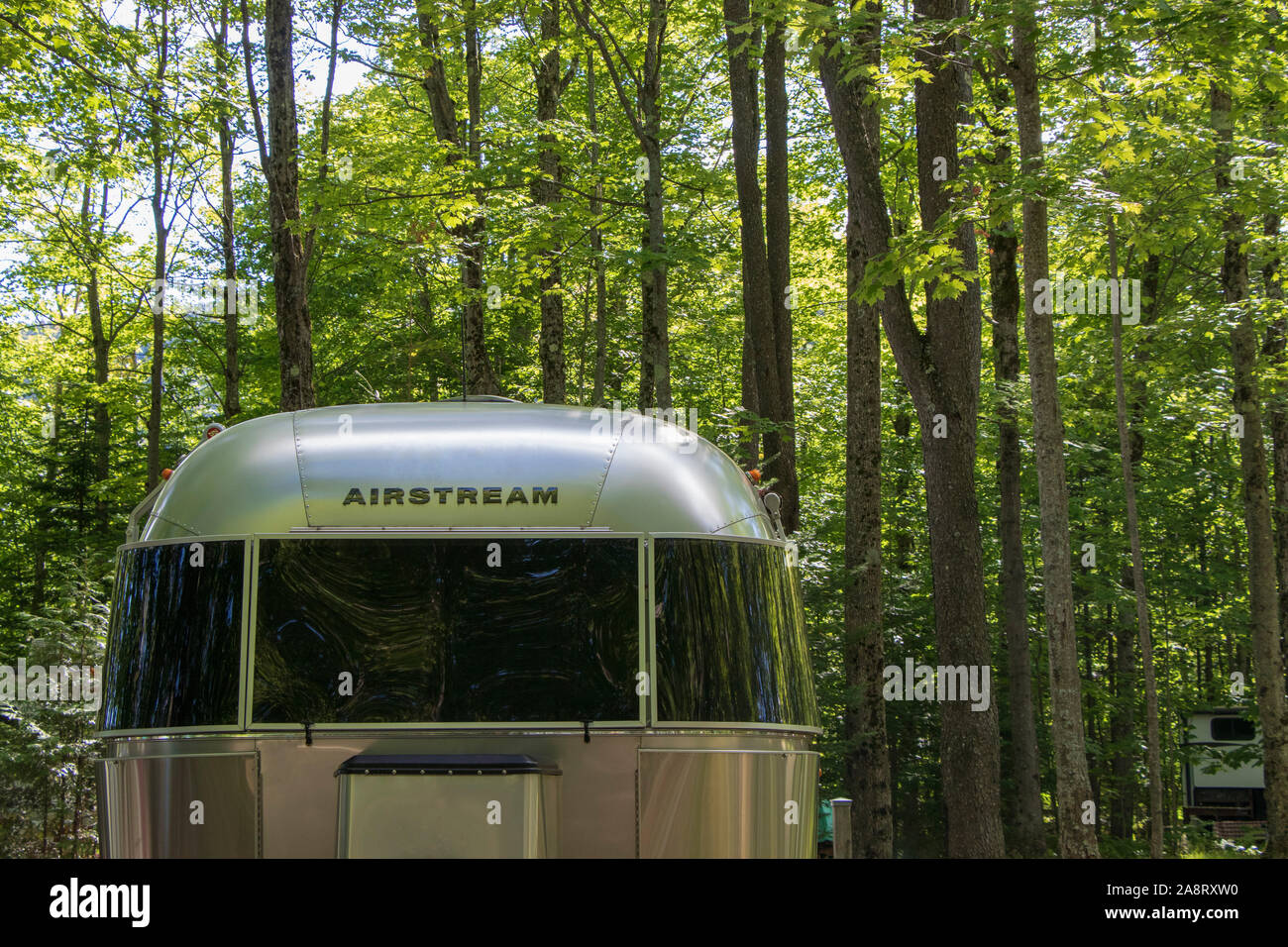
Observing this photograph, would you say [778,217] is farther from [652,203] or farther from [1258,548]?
[1258,548]

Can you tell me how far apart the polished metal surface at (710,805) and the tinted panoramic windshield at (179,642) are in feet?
5.92

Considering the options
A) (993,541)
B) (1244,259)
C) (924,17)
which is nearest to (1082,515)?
(993,541)

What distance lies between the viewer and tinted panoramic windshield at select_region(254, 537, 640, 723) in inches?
216

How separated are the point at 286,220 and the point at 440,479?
36.0 ft

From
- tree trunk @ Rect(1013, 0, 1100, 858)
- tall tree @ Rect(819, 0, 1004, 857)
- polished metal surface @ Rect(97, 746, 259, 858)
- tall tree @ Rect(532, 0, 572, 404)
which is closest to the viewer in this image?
polished metal surface @ Rect(97, 746, 259, 858)

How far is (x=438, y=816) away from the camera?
4.98 m

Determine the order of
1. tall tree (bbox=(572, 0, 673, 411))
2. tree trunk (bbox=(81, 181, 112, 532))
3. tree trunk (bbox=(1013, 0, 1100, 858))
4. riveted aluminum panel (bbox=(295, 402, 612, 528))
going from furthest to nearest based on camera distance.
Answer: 1. tree trunk (bbox=(81, 181, 112, 532))
2. tall tree (bbox=(572, 0, 673, 411))
3. tree trunk (bbox=(1013, 0, 1100, 858))
4. riveted aluminum panel (bbox=(295, 402, 612, 528))

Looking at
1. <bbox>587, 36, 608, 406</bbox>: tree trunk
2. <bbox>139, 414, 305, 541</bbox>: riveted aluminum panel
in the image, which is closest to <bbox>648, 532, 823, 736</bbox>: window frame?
<bbox>139, 414, 305, 541</bbox>: riveted aluminum panel

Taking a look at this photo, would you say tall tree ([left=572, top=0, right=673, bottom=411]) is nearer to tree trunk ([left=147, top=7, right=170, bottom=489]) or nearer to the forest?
the forest

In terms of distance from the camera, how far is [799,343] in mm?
31281

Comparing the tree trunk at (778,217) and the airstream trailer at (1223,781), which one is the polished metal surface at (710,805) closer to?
the tree trunk at (778,217)
